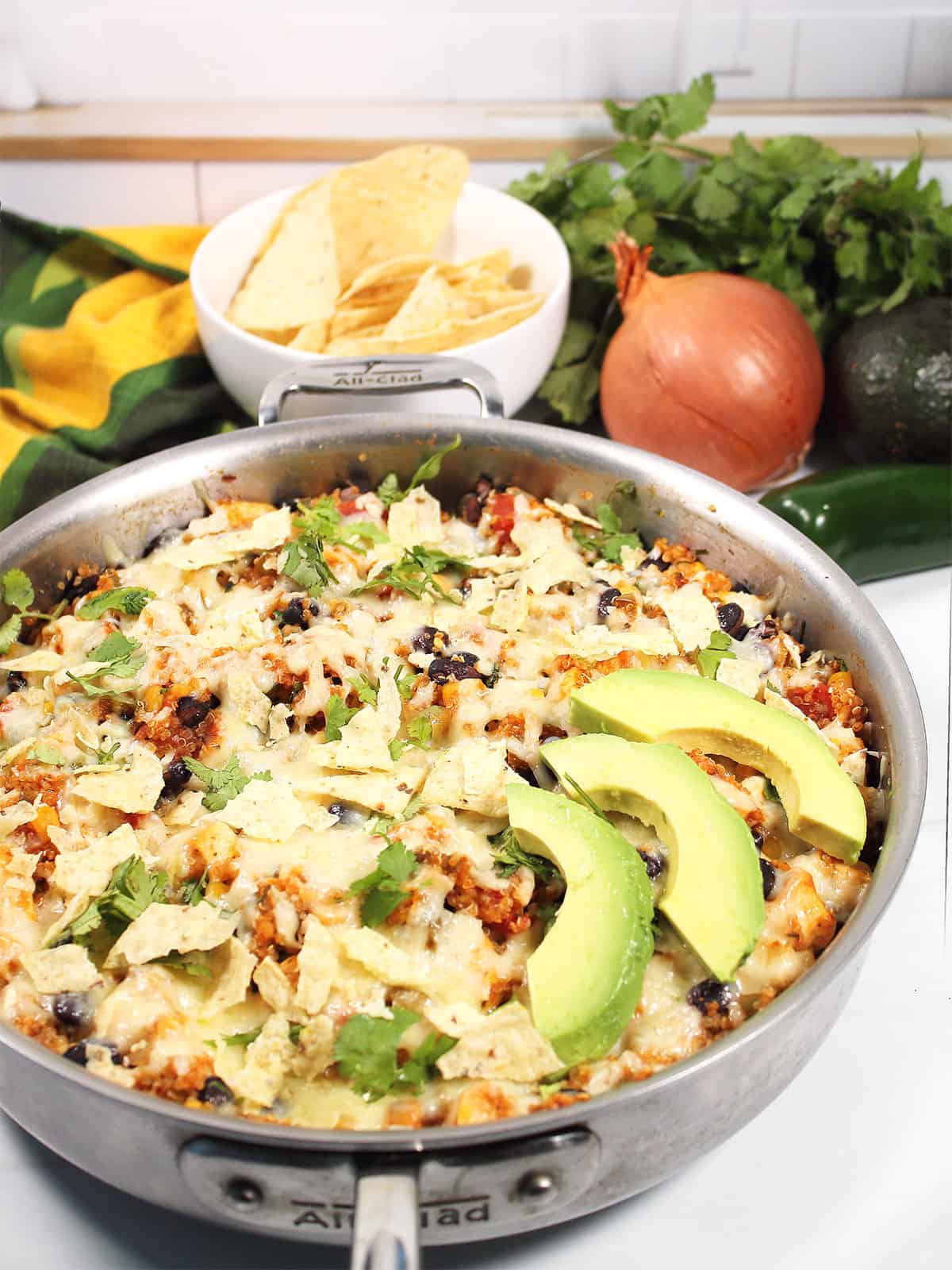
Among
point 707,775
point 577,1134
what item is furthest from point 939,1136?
point 577,1134

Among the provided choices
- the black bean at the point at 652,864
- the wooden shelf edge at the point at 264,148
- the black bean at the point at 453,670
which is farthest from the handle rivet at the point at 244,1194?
the wooden shelf edge at the point at 264,148

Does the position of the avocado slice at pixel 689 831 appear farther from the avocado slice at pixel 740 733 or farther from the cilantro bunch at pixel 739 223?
the cilantro bunch at pixel 739 223

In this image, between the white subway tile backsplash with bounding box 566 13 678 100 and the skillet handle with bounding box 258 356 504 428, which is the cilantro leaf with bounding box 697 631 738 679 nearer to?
the skillet handle with bounding box 258 356 504 428

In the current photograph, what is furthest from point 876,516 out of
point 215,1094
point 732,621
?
point 215,1094

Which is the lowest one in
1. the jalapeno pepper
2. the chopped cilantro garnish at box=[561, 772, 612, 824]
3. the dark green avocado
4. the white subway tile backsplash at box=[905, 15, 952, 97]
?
the jalapeno pepper

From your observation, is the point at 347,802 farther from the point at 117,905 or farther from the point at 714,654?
the point at 714,654

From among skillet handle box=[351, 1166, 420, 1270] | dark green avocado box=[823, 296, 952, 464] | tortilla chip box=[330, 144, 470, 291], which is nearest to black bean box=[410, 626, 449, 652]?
skillet handle box=[351, 1166, 420, 1270]

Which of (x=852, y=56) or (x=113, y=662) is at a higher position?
(x=852, y=56)
